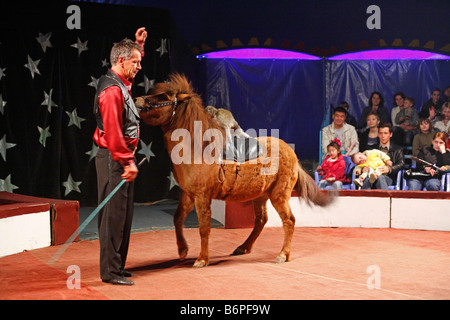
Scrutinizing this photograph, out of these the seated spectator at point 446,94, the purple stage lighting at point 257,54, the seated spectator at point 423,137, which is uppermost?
the purple stage lighting at point 257,54

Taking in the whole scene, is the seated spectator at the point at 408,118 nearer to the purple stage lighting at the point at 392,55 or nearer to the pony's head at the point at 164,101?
the purple stage lighting at the point at 392,55

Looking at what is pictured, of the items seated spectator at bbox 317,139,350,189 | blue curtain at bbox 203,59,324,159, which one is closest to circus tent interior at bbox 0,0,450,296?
blue curtain at bbox 203,59,324,159

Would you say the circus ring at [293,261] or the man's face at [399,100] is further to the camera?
the man's face at [399,100]

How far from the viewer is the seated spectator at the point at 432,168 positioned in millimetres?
8586

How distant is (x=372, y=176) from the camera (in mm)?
8422

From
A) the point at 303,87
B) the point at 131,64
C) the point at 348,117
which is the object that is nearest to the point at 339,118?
the point at 348,117

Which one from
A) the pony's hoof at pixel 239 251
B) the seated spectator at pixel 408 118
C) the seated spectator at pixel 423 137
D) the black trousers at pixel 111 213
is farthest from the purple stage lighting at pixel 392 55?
the black trousers at pixel 111 213

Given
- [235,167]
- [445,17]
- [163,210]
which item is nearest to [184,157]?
[235,167]

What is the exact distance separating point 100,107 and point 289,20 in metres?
7.92

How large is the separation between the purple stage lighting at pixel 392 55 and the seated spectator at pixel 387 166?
6.22 ft

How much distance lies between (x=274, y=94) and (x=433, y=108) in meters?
3.27

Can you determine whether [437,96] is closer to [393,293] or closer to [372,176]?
[372,176]

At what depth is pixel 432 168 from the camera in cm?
870

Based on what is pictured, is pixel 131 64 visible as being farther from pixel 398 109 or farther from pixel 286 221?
pixel 398 109
